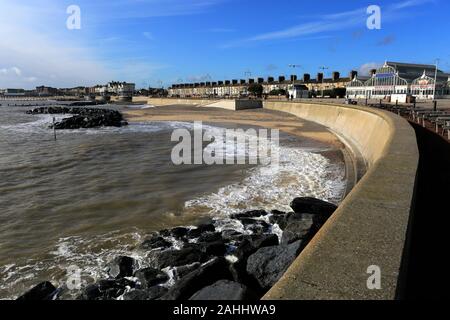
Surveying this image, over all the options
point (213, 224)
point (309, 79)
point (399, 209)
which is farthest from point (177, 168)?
point (309, 79)

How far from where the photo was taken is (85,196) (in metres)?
12.7

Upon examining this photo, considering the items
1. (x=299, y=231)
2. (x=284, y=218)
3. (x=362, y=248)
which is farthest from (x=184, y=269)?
(x=362, y=248)

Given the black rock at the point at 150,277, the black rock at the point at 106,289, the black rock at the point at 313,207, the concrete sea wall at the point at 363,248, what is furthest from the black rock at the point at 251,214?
the concrete sea wall at the point at 363,248

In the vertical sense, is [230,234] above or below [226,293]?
below

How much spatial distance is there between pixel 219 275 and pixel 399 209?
291 centimetres

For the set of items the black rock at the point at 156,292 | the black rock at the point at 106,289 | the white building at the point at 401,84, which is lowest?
the black rock at the point at 106,289

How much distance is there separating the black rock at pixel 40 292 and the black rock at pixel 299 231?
4362 millimetres

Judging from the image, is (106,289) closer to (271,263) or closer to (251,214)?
(271,263)

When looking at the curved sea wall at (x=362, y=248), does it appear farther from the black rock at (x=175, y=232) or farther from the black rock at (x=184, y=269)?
the black rock at (x=175, y=232)

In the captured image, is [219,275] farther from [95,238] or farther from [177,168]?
[177,168]

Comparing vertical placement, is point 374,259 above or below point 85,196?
above

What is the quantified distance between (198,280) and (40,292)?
2829mm

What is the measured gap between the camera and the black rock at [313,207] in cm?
927

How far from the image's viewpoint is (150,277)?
679cm
